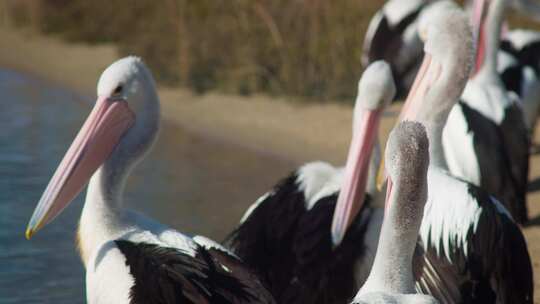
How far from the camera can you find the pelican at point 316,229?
414cm

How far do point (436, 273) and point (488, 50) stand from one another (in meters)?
2.49

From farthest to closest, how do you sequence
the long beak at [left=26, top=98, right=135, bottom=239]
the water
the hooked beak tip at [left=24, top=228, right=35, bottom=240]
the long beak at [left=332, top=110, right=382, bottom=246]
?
the water < the long beak at [left=332, top=110, right=382, bottom=246] < the long beak at [left=26, top=98, right=135, bottom=239] < the hooked beak tip at [left=24, top=228, right=35, bottom=240]

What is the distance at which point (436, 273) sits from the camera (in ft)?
13.5

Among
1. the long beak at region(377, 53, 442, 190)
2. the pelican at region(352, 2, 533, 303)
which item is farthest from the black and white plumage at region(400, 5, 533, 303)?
the long beak at region(377, 53, 442, 190)

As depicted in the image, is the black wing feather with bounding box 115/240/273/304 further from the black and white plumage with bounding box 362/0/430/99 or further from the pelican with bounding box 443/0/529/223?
the black and white plumage with bounding box 362/0/430/99

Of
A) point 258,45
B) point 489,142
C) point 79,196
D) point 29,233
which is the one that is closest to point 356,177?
point 29,233

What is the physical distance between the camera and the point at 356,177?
446 cm

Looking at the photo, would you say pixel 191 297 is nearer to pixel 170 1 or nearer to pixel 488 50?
pixel 488 50

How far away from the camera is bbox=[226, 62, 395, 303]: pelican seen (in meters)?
4.14

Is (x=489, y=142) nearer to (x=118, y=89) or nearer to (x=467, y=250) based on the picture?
(x=467, y=250)

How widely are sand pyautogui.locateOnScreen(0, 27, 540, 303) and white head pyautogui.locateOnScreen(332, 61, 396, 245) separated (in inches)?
76.4

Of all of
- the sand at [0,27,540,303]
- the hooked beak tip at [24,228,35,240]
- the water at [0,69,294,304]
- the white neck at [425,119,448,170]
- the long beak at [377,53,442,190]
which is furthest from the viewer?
the sand at [0,27,540,303]

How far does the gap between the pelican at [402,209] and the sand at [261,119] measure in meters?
3.18

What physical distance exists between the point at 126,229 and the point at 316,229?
31.0 inches
